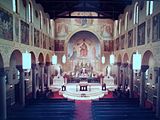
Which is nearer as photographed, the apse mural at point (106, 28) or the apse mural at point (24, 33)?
the apse mural at point (24, 33)

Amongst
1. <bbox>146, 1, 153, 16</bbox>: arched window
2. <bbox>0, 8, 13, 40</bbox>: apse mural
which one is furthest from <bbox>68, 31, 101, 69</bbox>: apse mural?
<bbox>0, 8, 13, 40</bbox>: apse mural

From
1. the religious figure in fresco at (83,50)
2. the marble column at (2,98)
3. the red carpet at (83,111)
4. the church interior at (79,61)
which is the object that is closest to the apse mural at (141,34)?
the church interior at (79,61)

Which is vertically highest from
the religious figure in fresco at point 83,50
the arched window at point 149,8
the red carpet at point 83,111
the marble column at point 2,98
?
the arched window at point 149,8

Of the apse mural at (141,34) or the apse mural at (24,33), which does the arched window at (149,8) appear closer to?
the apse mural at (141,34)

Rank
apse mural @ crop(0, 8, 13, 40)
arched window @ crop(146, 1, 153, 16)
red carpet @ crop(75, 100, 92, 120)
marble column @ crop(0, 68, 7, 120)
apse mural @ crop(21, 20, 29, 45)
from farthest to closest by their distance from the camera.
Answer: apse mural @ crop(21, 20, 29, 45), arched window @ crop(146, 1, 153, 16), red carpet @ crop(75, 100, 92, 120), marble column @ crop(0, 68, 7, 120), apse mural @ crop(0, 8, 13, 40)

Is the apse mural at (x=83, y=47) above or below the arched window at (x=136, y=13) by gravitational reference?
below

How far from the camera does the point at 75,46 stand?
3300 centimetres

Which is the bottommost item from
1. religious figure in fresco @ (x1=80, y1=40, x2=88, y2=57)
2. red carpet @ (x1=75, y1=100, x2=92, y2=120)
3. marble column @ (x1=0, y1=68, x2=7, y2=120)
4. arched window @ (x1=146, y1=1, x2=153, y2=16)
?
red carpet @ (x1=75, y1=100, x2=92, y2=120)

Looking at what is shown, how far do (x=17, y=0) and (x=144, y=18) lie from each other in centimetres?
1033

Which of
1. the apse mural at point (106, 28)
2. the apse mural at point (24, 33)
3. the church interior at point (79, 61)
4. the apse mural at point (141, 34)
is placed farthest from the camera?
the apse mural at point (106, 28)

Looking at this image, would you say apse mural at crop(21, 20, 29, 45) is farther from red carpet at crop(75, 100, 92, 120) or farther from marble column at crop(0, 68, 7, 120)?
red carpet at crop(75, 100, 92, 120)

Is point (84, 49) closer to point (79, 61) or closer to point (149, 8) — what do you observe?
point (79, 61)

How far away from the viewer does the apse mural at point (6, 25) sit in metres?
10.7

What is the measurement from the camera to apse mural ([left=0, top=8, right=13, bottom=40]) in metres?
10.7
